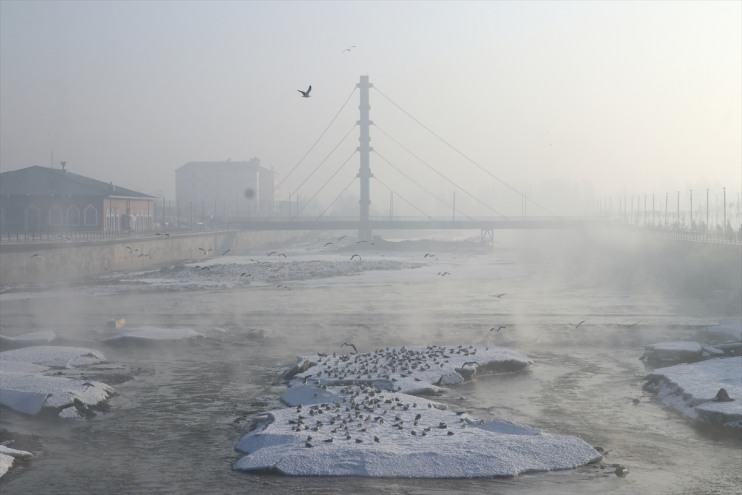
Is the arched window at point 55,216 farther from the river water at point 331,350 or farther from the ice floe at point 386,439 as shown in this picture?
the ice floe at point 386,439

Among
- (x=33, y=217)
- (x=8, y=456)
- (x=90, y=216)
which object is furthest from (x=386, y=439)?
(x=90, y=216)

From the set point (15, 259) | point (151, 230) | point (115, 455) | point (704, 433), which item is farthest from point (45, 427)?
point (151, 230)

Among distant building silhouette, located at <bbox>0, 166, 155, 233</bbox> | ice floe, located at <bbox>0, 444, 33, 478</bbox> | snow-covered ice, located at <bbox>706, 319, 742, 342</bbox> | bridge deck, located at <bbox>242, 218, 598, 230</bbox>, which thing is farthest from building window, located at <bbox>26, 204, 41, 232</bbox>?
ice floe, located at <bbox>0, 444, 33, 478</bbox>

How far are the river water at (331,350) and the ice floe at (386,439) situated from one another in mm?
267

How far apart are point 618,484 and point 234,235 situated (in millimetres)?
76238

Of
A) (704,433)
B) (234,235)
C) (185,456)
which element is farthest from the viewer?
(234,235)

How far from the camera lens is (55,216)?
6412cm

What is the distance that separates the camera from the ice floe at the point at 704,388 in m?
16.2

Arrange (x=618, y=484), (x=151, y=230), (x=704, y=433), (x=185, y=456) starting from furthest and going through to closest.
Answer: (x=151, y=230)
(x=704, y=433)
(x=185, y=456)
(x=618, y=484)

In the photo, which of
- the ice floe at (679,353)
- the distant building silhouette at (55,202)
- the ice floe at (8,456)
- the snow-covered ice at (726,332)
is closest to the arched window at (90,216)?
the distant building silhouette at (55,202)

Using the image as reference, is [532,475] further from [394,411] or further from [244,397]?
[244,397]

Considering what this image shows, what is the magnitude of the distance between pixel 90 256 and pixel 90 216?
14324mm

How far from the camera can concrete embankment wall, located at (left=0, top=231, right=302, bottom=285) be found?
44.1 metres

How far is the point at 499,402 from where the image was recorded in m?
17.8
